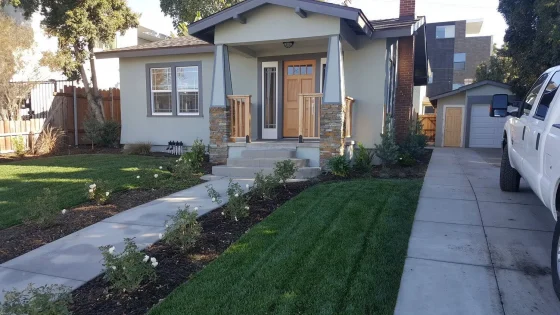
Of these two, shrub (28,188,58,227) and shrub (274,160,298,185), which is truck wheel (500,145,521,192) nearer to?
shrub (274,160,298,185)

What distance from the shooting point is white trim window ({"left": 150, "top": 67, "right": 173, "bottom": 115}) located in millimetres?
12891

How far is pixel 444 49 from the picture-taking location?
3572cm

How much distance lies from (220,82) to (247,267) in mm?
6949

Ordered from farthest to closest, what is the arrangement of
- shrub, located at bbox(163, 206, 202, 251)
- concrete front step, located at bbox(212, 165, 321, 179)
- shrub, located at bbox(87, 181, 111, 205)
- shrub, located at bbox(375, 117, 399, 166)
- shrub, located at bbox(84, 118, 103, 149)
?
shrub, located at bbox(84, 118, 103, 149)
shrub, located at bbox(375, 117, 399, 166)
concrete front step, located at bbox(212, 165, 321, 179)
shrub, located at bbox(87, 181, 111, 205)
shrub, located at bbox(163, 206, 202, 251)

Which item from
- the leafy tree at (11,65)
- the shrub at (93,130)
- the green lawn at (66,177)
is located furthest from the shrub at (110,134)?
the leafy tree at (11,65)

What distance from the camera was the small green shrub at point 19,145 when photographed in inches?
494

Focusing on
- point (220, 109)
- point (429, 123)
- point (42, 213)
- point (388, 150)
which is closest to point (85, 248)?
point (42, 213)

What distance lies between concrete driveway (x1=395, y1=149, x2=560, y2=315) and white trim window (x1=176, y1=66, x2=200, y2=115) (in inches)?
326

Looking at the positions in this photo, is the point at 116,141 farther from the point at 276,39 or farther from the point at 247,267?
the point at 247,267

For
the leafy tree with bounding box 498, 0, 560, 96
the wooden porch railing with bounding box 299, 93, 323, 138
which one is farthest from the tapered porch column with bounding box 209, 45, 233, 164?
the leafy tree with bounding box 498, 0, 560, 96

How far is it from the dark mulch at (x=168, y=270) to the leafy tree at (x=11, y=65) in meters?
11.5

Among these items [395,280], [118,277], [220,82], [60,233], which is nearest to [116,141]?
[220,82]

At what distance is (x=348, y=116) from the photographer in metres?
9.88

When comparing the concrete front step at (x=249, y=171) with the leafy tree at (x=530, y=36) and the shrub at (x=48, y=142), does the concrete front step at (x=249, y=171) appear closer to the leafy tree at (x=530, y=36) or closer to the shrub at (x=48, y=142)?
the leafy tree at (x=530, y=36)
